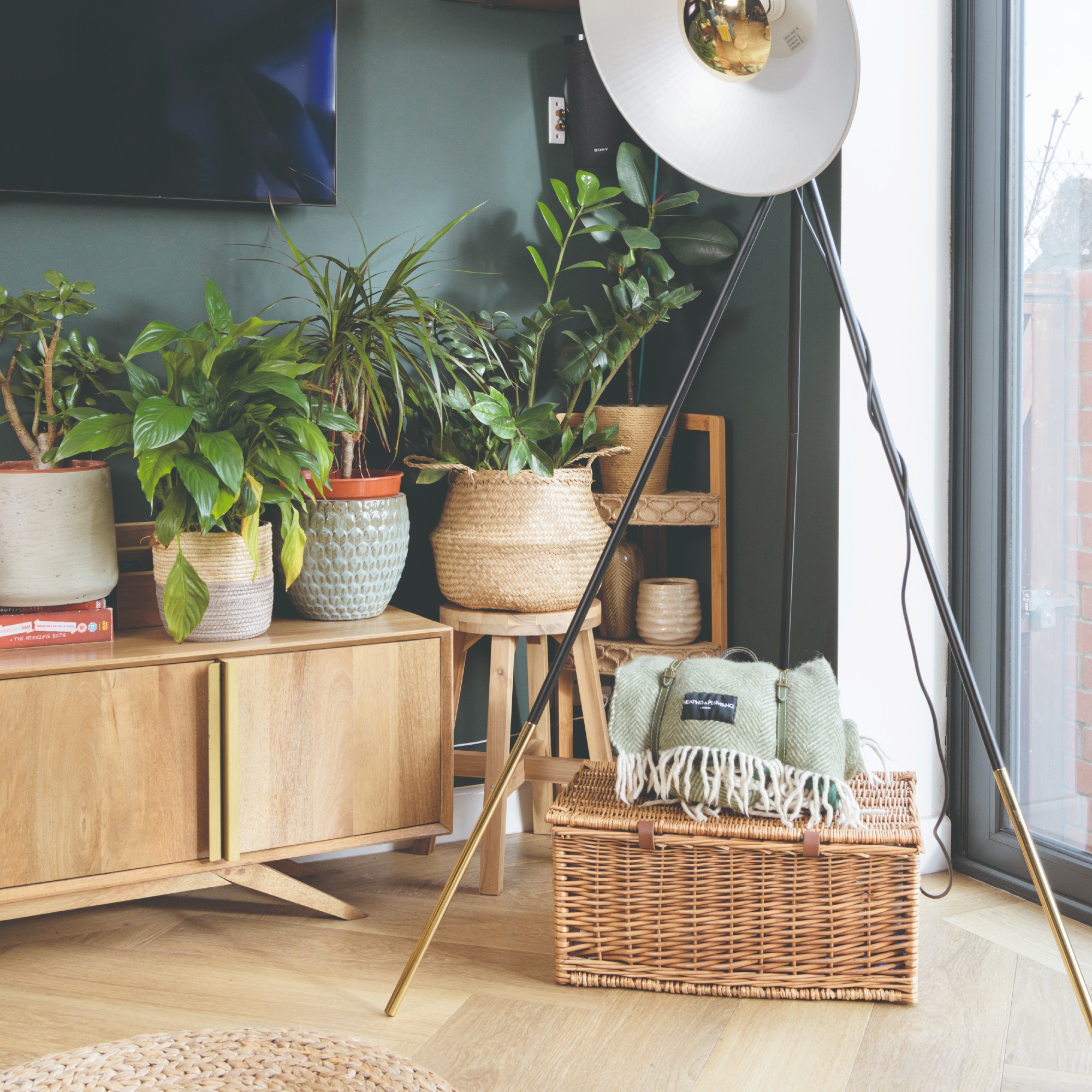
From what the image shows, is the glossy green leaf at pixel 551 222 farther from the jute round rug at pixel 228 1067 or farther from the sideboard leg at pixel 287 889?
the jute round rug at pixel 228 1067

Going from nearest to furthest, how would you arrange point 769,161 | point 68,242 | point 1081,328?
point 769,161
point 1081,328
point 68,242

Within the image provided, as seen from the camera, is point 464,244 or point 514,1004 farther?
point 464,244

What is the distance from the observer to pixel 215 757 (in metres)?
1.78

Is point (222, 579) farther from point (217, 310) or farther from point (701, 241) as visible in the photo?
point (701, 241)

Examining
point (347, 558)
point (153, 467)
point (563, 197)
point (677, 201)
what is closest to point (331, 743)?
point (347, 558)

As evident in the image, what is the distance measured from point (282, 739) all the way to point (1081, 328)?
59.1 inches

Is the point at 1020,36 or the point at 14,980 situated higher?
the point at 1020,36

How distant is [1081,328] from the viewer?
189cm

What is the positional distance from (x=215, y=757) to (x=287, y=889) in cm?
30

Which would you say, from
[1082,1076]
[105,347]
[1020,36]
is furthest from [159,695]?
[1020,36]

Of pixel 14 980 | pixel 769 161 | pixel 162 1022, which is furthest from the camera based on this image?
pixel 14 980

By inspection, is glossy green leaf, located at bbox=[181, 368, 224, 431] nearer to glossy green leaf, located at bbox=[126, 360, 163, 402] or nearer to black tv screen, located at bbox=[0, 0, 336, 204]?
glossy green leaf, located at bbox=[126, 360, 163, 402]

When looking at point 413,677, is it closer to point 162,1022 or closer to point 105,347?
point 162,1022

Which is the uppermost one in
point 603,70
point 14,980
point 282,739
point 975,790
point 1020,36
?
point 1020,36
